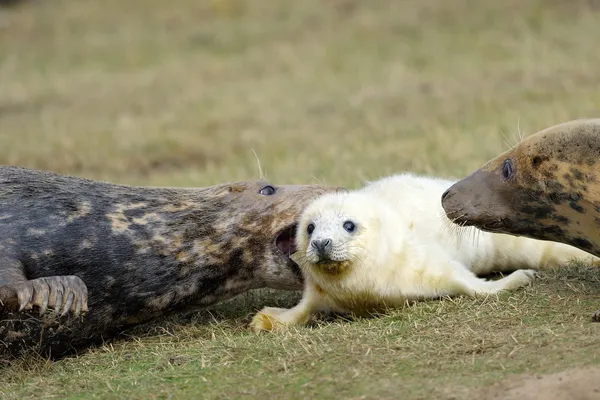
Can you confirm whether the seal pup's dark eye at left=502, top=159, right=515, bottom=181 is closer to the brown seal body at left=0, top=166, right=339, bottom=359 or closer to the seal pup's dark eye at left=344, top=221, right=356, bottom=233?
the seal pup's dark eye at left=344, top=221, right=356, bottom=233

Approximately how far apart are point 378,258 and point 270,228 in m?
0.86

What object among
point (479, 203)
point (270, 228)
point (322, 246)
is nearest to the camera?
point (322, 246)

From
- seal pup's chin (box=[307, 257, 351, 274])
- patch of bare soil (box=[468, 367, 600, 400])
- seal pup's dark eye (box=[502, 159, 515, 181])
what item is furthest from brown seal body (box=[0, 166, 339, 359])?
patch of bare soil (box=[468, 367, 600, 400])

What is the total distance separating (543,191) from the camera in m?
5.95

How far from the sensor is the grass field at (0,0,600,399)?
5195mm

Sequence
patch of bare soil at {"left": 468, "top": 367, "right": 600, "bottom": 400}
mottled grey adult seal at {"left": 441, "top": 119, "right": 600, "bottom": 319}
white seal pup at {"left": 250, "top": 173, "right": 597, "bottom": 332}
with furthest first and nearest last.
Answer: white seal pup at {"left": 250, "top": 173, "right": 597, "bottom": 332}
mottled grey adult seal at {"left": 441, "top": 119, "right": 600, "bottom": 319}
patch of bare soil at {"left": 468, "top": 367, "right": 600, "bottom": 400}

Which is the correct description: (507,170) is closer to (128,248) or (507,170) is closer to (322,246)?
(322,246)

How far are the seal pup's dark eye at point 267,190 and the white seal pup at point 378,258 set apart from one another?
472 mm

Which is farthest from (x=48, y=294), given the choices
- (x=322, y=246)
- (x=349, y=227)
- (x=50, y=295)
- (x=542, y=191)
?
(x=542, y=191)

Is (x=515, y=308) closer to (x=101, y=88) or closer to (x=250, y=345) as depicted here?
(x=250, y=345)

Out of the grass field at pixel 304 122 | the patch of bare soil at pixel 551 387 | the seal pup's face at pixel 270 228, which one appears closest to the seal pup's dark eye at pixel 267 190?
the seal pup's face at pixel 270 228

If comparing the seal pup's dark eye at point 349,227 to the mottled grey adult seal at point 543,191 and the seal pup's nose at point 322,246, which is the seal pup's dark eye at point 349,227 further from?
the mottled grey adult seal at point 543,191

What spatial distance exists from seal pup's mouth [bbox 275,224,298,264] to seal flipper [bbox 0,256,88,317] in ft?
4.81

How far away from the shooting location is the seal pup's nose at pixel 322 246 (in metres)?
6.06
